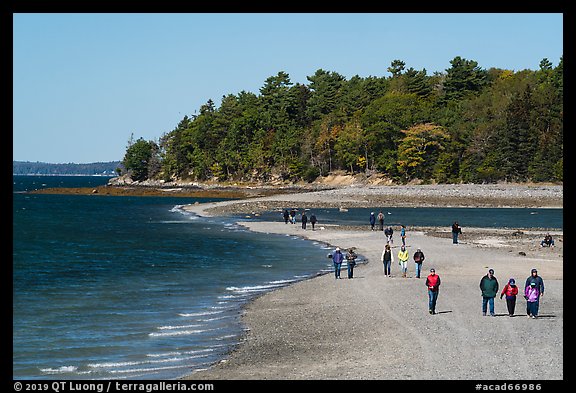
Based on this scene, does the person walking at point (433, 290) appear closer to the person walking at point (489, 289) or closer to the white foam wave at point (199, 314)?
→ the person walking at point (489, 289)

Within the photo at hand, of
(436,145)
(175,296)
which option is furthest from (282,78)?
(175,296)

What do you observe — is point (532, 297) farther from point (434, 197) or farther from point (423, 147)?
point (423, 147)

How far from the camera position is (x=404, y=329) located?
72.6 ft

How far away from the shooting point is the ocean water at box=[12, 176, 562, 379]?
21.1m

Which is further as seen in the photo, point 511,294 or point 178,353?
point 511,294

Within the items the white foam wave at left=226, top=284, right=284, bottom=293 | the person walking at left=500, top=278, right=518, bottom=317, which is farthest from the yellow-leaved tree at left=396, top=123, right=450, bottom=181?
the person walking at left=500, top=278, right=518, bottom=317

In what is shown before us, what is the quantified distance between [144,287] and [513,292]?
57.5 feet

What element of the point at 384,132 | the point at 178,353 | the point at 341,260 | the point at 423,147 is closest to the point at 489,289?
the point at 178,353

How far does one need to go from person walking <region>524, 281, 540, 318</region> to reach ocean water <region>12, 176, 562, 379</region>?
8.75 meters

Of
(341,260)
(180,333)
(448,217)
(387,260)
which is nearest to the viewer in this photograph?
(180,333)

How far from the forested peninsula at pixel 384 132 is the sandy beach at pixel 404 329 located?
3045 inches

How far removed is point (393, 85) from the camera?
15775 cm

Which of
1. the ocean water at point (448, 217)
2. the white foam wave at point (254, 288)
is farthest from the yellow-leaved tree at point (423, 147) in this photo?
the white foam wave at point (254, 288)

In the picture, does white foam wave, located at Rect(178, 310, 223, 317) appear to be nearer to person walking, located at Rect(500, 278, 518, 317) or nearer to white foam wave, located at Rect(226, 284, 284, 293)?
white foam wave, located at Rect(226, 284, 284, 293)
